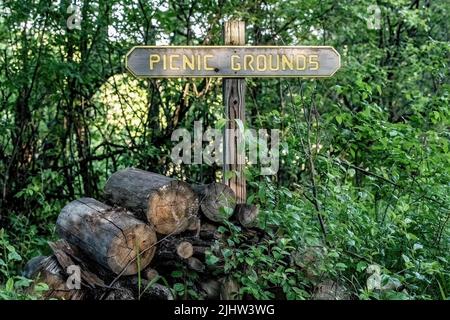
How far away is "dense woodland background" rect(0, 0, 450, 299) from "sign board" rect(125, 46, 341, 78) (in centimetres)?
31

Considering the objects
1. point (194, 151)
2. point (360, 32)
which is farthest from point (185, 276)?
point (360, 32)

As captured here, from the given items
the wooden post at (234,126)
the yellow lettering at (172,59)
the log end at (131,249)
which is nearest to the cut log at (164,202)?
the log end at (131,249)

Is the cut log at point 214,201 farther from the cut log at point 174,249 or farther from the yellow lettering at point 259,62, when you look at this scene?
the yellow lettering at point 259,62

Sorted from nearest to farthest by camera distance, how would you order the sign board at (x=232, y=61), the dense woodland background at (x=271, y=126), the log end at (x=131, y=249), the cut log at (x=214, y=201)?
the log end at (x=131, y=249)
the cut log at (x=214, y=201)
the dense woodland background at (x=271, y=126)
the sign board at (x=232, y=61)

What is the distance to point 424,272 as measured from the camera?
14.5ft

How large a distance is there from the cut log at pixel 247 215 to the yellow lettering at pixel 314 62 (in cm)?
116

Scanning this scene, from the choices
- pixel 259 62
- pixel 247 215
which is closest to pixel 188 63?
pixel 259 62

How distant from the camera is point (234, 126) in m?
5.05

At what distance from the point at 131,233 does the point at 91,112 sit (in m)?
4.39

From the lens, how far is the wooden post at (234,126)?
16.2 ft

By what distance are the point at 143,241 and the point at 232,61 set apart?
4.97ft

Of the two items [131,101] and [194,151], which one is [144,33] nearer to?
[131,101]

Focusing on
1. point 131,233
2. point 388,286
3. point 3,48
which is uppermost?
point 3,48

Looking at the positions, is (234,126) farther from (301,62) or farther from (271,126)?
(271,126)
